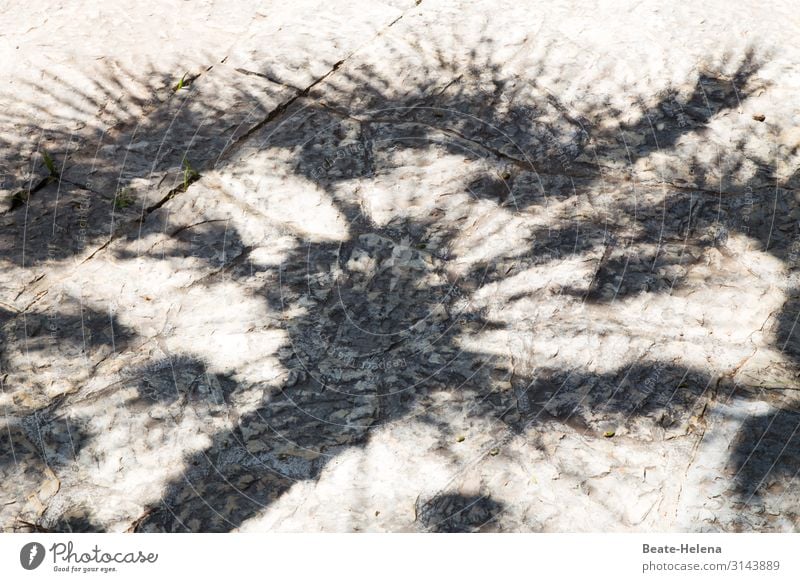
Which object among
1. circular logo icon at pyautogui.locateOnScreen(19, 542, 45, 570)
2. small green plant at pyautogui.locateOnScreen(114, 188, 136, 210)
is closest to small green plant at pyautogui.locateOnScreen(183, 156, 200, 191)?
small green plant at pyautogui.locateOnScreen(114, 188, 136, 210)

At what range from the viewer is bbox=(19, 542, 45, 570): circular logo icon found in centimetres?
230

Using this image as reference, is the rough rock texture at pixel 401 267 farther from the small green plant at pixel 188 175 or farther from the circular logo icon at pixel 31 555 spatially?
the circular logo icon at pixel 31 555

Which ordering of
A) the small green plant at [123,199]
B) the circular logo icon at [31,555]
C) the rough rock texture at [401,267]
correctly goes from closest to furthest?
the circular logo icon at [31,555] < the rough rock texture at [401,267] < the small green plant at [123,199]

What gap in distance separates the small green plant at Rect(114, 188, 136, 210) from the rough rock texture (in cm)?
1

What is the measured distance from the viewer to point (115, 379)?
9.27 feet

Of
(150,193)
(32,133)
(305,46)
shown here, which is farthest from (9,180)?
(305,46)

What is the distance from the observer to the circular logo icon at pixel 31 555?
230 cm

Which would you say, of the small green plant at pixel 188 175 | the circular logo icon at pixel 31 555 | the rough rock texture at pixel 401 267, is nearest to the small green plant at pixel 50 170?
the rough rock texture at pixel 401 267

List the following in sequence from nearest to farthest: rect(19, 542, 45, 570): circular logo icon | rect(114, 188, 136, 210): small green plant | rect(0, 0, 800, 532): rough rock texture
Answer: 1. rect(19, 542, 45, 570): circular logo icon
2. rect(0, 0, 800, 532): rough rock texture
3. rect(114, 188, 136, 210): small green plant

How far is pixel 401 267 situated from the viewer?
10.2 ft

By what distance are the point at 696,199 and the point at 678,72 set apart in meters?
0.66

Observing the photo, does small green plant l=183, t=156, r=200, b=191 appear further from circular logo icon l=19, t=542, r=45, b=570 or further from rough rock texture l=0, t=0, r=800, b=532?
circular logo icon l=19, t=542, r=45, b=570

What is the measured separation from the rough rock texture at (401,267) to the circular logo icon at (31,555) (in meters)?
0.15

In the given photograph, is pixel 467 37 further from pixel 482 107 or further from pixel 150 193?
pixel 150 193
